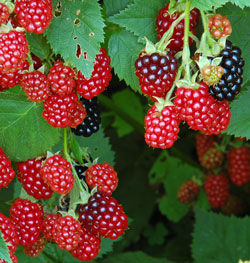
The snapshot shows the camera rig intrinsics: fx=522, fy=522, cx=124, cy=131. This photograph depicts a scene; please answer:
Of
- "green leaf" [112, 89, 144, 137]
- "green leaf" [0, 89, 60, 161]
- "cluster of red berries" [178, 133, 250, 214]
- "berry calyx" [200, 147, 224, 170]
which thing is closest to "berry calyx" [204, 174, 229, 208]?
"cluster of red berries" [178, 133, 250, 214]

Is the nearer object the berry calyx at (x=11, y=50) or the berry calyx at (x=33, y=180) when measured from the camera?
the berry calyx at (x=11, y=50)

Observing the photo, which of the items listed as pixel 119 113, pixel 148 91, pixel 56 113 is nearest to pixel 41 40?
pixel 56 113

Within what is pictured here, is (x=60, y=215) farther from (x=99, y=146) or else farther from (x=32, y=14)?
(x=32, y=14)

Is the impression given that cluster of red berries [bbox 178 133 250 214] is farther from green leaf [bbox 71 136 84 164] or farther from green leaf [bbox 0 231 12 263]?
green leaf [bbox 0 231 12 263]

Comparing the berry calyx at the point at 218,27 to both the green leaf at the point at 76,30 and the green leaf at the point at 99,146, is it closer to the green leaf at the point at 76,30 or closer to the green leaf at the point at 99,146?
the green leaf at the point at 76,30

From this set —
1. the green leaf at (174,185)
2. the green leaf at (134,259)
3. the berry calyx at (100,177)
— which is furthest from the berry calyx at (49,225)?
the green leaf at (174,185)

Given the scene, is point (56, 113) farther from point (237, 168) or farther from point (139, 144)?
point (139, 144)

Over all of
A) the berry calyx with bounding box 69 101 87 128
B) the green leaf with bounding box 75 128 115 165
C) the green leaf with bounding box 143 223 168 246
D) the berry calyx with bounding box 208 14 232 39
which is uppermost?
the berry calyx with bounding box 208 14 232 39
